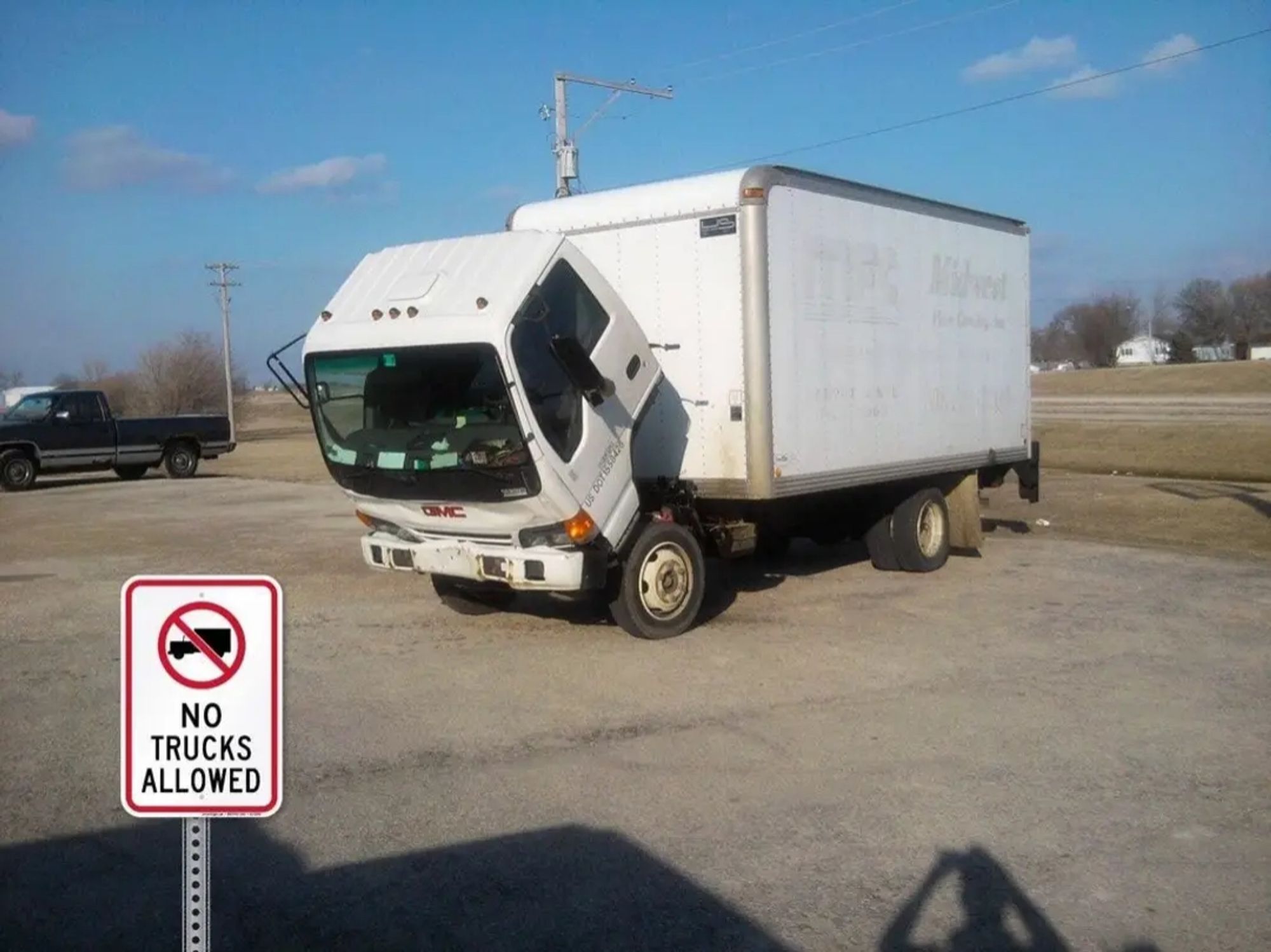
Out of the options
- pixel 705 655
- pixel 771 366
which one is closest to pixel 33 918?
pixel 705 655

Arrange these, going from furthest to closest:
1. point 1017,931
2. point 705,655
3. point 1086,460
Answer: point 1086,460 → point 705,655 → point 1017,931

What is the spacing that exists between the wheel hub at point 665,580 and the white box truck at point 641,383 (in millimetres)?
17

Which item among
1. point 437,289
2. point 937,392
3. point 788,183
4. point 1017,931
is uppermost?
point 788,183

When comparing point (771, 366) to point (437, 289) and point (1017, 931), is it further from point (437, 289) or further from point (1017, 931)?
point (1017, 931)

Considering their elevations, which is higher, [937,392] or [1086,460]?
[937,392]

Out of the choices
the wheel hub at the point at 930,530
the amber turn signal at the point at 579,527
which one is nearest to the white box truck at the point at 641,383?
the amber turn signal at the point at 579,527

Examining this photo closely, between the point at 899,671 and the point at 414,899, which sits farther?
the point at 899,671

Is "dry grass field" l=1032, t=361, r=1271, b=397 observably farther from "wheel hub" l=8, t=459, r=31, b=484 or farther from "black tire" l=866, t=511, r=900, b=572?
"wheel hub" l=8, t=459, r=31, b=484

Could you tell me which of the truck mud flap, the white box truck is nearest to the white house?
the truck mud flap

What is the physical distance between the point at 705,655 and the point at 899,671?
1465 millimetres

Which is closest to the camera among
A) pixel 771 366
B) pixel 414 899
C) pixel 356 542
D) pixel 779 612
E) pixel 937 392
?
pixel 414 899

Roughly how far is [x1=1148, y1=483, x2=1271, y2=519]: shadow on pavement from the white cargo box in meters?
8.57

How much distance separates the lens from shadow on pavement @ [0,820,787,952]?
16.4ft

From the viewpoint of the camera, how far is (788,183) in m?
10.8
